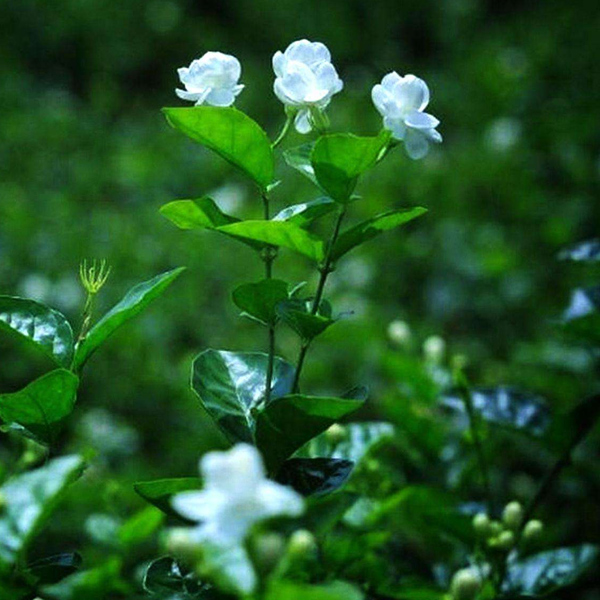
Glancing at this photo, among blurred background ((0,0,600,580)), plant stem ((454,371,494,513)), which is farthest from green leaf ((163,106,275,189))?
blurred background ((0,0,600,580))

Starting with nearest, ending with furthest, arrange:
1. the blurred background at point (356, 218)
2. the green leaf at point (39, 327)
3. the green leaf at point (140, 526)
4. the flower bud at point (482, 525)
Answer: the green leaf at point (39, 327)
the flower bud at point (482, 525)
the green leaf at point (140, 526)
the blurred background at point (356, 218)

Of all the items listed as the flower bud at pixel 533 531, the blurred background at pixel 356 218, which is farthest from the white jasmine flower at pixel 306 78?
the blurred background at pixel 356 218

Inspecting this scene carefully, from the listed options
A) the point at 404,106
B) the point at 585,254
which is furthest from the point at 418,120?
the point at 585,254

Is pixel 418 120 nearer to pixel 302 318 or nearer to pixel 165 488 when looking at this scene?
pixel 302 318

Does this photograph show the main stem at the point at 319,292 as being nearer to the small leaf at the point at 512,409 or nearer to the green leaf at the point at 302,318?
the green leaf at the point at 302,318

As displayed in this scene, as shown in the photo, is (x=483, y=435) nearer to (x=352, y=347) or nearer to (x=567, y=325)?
(x=567, y=325)

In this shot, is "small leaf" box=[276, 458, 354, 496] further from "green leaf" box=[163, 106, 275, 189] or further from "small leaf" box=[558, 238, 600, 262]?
"small leaf" box=[558, 238, 600, 262]
